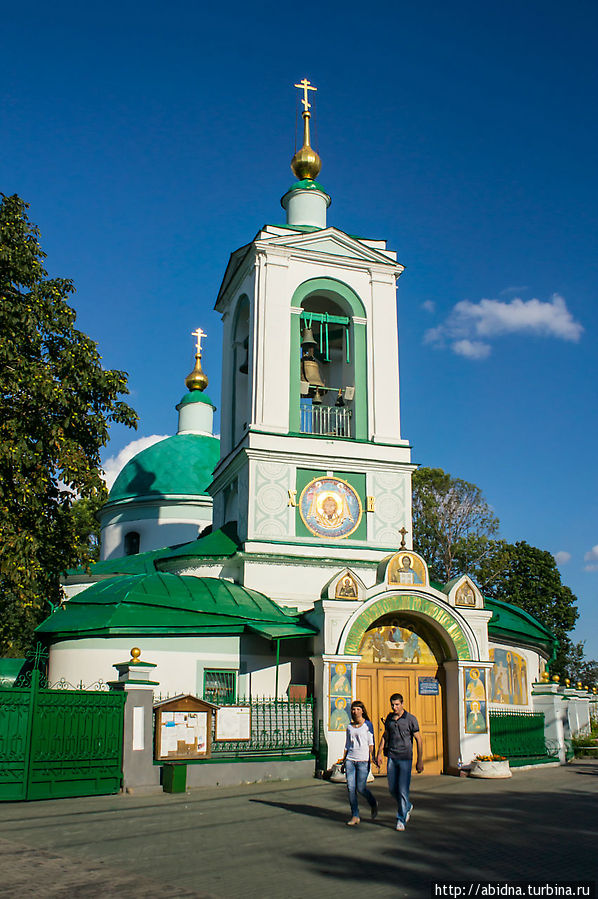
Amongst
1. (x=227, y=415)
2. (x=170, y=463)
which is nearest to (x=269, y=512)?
(x=227, y=415)

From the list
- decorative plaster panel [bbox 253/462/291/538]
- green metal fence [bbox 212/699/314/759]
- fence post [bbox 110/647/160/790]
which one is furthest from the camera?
decorative plaster panel [bbox 253/462/291/538]

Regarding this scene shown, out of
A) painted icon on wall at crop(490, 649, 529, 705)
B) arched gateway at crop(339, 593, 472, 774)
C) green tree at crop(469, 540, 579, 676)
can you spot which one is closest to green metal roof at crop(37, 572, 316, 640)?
arched gateway at crop(339, 593, 472, 774)

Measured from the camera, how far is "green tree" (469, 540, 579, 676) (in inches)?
1660

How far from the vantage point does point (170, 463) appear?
32125mm

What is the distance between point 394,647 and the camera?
1611 centimetres

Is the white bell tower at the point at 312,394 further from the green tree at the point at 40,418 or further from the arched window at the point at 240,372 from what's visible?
the green tree at the point at 40,418

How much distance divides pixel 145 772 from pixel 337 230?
51.6 ft

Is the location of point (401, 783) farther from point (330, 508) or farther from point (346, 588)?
point (330, 508)

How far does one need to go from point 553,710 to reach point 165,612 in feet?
31.0

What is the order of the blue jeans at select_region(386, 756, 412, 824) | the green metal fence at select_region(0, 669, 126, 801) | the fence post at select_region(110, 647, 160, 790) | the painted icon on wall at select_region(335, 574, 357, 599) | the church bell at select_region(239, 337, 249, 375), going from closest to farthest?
the blue jeans at select_region(386, 756, 412, 824) < the green metal fence at select_region(0, 669, 126, 801) < the fence post at select_region(110, 647, 160, 790) < the painted icon on wall at select_region(335, 574, 357, 599) < the church bell at select_region(239, 337, 249, 375)

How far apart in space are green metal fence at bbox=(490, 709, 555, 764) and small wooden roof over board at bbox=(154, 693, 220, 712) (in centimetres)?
634

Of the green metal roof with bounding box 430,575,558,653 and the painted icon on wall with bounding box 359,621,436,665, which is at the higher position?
the green metal roof with bounding box 430,575,558,653

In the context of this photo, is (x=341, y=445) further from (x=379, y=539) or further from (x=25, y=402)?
(x=25, y=402)

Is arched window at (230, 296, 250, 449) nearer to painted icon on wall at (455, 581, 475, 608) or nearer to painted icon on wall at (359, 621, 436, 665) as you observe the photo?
painted icon on wall at (359, 621, 436, 665)
